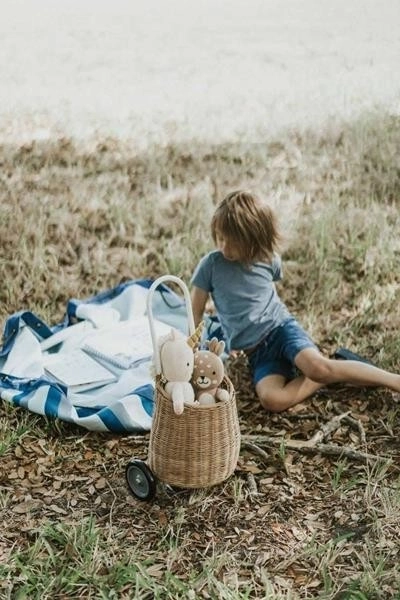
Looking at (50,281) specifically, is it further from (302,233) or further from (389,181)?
(389,181)

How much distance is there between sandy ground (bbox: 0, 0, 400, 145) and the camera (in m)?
6.41

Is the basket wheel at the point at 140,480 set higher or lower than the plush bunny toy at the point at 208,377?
lower

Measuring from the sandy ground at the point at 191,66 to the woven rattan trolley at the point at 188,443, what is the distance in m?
3.53

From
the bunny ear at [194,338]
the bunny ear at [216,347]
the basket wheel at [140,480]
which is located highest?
the bunny ear at [194,338]

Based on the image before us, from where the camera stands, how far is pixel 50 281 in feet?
15.4

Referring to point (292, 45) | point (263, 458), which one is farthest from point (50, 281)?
point (292, 45)

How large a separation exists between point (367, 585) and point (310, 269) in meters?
2.42

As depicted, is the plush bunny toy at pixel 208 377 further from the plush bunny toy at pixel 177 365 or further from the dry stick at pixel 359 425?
the dry stick at pixel 359 425

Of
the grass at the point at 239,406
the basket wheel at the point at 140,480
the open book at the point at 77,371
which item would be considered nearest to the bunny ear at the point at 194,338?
the basket wheel at the point at 140,480

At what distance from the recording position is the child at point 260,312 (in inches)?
143

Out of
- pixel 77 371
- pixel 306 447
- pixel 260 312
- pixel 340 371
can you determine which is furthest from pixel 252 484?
pixel 77 371

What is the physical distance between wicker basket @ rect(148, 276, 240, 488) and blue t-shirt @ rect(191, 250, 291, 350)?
0.83 metres

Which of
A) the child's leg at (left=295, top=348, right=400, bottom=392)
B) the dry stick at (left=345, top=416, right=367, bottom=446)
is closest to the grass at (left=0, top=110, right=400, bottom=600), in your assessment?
the dry stick at (left=345, top=416, right=367, bottom=446)

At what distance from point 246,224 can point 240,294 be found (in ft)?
1.20
